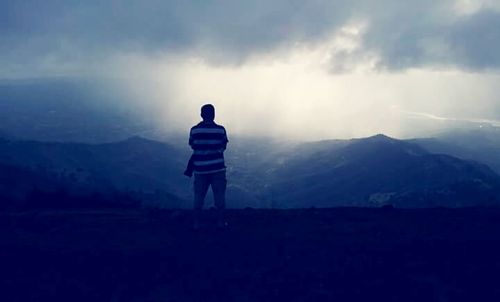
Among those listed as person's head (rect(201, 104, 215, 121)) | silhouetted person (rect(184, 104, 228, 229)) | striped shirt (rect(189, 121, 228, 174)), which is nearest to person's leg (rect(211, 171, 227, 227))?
silhouetted person (rect(184, 104, 228, 229))

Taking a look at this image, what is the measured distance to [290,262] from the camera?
12.6m

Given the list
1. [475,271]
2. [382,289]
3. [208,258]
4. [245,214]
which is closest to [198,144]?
[208,258]

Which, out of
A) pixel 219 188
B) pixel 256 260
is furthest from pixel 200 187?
pixel 256 260

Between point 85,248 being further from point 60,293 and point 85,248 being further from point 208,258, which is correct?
point 208,258

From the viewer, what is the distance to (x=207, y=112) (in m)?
14.2

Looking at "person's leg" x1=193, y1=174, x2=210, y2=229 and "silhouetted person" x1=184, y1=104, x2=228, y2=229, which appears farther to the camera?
"person's leg" x1=193, y1=174, x2=210, y2=229

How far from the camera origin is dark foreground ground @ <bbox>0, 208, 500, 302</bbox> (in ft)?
37.9

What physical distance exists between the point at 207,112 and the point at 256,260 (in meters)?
3.68

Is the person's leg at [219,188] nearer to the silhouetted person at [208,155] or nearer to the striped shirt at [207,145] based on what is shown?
the silhouetted person at [208,155]

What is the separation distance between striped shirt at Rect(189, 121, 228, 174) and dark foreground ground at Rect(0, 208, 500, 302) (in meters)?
1.67

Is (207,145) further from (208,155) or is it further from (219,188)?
(219,188)

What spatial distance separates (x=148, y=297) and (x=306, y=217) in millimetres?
6574

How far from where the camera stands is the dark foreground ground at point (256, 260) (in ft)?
37.9

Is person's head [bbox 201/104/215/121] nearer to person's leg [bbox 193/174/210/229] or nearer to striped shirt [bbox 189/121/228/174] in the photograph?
striped shirt [bbox 189/121/228/174]
